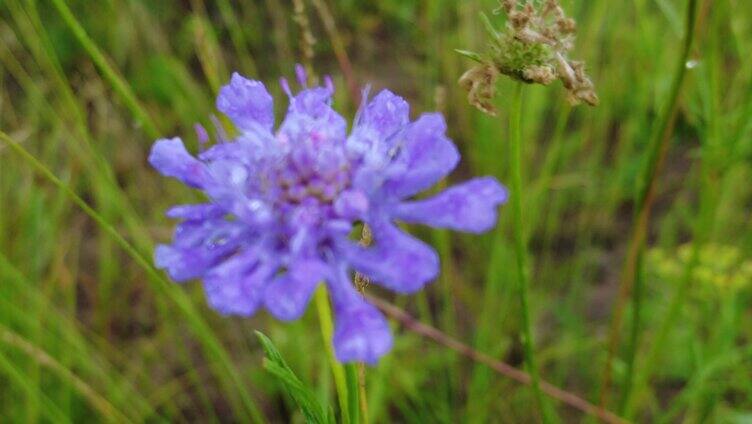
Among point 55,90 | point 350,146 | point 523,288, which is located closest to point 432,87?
point 55,90

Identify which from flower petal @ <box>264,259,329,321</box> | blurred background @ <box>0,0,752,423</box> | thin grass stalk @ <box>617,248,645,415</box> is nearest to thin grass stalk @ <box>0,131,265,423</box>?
blurred background @ <box>0,0,752,423</box>

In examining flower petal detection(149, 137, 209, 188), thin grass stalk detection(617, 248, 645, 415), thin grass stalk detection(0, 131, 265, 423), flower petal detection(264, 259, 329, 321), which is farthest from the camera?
thin grass stalk detection(617, 248, 645, 415)

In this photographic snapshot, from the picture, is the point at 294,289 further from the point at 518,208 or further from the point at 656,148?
the point at 656,148

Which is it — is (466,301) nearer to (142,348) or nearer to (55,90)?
(142,348)

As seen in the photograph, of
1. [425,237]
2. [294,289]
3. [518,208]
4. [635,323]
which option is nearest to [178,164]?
[294,289]

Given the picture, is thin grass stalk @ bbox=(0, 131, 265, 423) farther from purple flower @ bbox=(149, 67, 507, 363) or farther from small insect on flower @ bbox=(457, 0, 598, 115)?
small insect on flower @ bbox=(457, 0, 598, 115)

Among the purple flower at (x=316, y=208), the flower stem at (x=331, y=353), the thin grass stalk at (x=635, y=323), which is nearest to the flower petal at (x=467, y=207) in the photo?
the purple flower at (x=316, y=208)

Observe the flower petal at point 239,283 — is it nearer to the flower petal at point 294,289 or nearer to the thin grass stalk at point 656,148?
the flower petal at point 294,289
